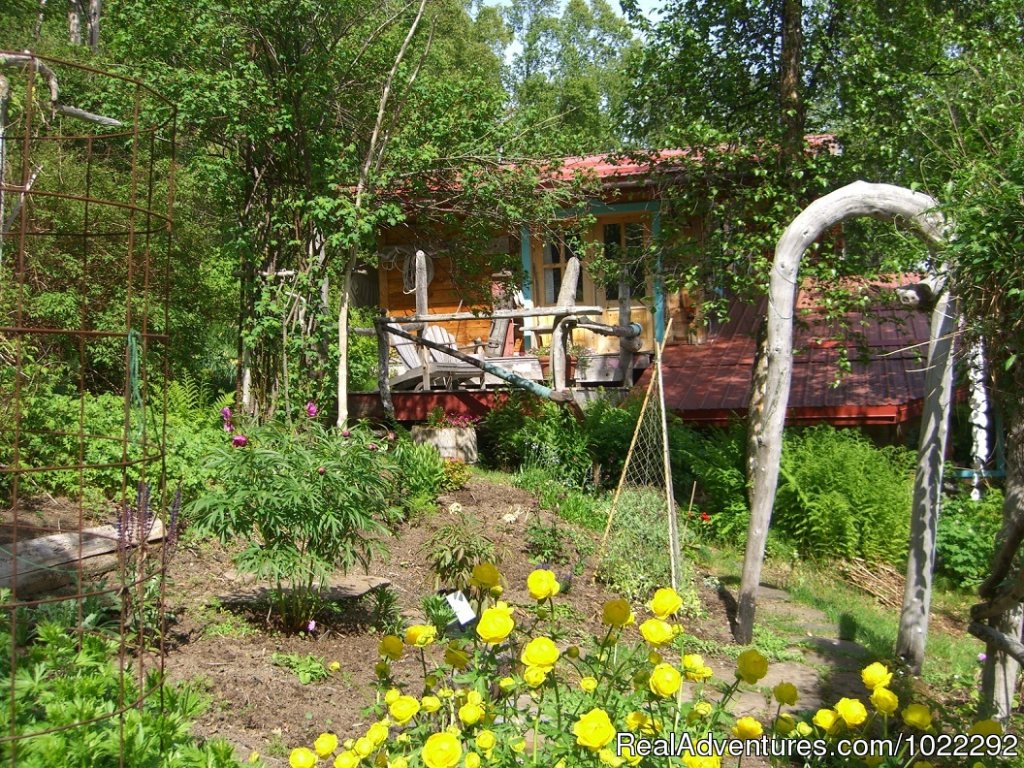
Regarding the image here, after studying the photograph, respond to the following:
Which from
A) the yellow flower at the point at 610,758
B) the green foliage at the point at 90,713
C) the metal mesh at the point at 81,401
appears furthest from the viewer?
the metal mesh at the point at 81,401

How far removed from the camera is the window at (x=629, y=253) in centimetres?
995

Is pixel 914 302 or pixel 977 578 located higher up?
pixel 914 302

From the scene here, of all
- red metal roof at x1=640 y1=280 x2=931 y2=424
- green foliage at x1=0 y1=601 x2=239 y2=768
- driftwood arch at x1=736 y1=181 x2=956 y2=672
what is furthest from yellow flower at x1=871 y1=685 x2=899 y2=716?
red metal roof at x1=640 y1=280 x2=931 y2=424

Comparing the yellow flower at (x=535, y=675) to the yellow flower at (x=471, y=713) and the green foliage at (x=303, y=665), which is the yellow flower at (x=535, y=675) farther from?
the green foliage at (x=303, y=665)

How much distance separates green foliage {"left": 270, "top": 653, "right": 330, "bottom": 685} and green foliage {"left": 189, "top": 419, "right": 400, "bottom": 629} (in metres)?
0.36

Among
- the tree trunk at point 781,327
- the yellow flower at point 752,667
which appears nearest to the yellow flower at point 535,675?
the yellow flower at point 752,667

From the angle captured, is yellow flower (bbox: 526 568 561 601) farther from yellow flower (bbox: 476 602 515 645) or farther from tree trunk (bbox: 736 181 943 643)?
tree trunk (bbox: 736 181 943 643)

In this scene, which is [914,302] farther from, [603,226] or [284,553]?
[603,226]

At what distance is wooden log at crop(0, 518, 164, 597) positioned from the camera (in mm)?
5000

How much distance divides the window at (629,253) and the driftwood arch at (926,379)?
3.98 meters

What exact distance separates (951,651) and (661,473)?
307 centimetres

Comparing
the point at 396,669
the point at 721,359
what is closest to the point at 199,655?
the point at 396,669

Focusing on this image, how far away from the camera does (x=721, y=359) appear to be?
12.2 metres

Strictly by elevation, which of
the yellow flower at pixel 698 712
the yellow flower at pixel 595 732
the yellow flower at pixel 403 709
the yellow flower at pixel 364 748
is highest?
the yellow flower at pixel 595 732
